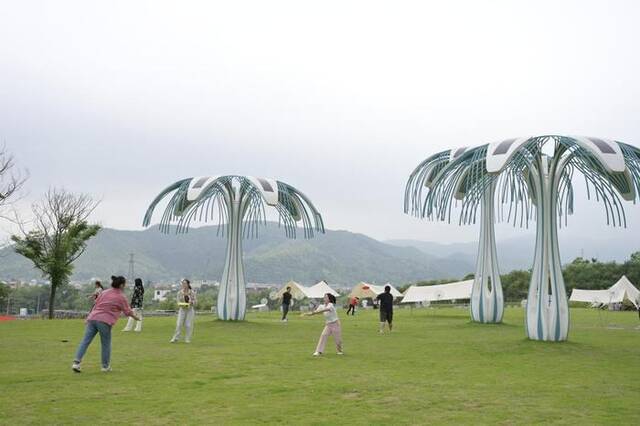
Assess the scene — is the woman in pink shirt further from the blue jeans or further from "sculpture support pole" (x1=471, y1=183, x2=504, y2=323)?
"sculpture support pole" (x1=471, y1=183, x2=504, y2=323)

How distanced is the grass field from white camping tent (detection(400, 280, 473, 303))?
Answer: 24785 millimetres

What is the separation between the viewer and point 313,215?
3039 centimetres

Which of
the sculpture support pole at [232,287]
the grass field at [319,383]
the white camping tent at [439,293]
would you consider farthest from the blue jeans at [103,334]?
the white camping tent at [439,293]

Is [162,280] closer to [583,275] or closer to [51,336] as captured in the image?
[583,275]

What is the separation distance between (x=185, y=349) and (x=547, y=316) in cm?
948

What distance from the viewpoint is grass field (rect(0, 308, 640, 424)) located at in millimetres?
8648

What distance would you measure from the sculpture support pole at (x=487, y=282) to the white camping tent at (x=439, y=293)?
14.6 metres

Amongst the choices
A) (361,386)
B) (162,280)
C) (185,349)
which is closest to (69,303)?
(185,349)

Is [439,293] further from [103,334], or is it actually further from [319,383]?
[103,334]

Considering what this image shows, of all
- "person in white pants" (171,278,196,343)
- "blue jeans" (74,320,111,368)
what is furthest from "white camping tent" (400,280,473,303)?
"blue jeans" (74,320,111,368)

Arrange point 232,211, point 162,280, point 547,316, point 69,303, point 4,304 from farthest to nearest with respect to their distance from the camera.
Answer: point 162,280
point 69,303
point 4,304
point 232,211
point 547,316

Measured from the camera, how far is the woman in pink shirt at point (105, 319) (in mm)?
12016

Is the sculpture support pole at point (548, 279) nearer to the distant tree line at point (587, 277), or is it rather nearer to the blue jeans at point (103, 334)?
the blue jeans at point (103, 334)

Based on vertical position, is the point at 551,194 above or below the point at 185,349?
above
